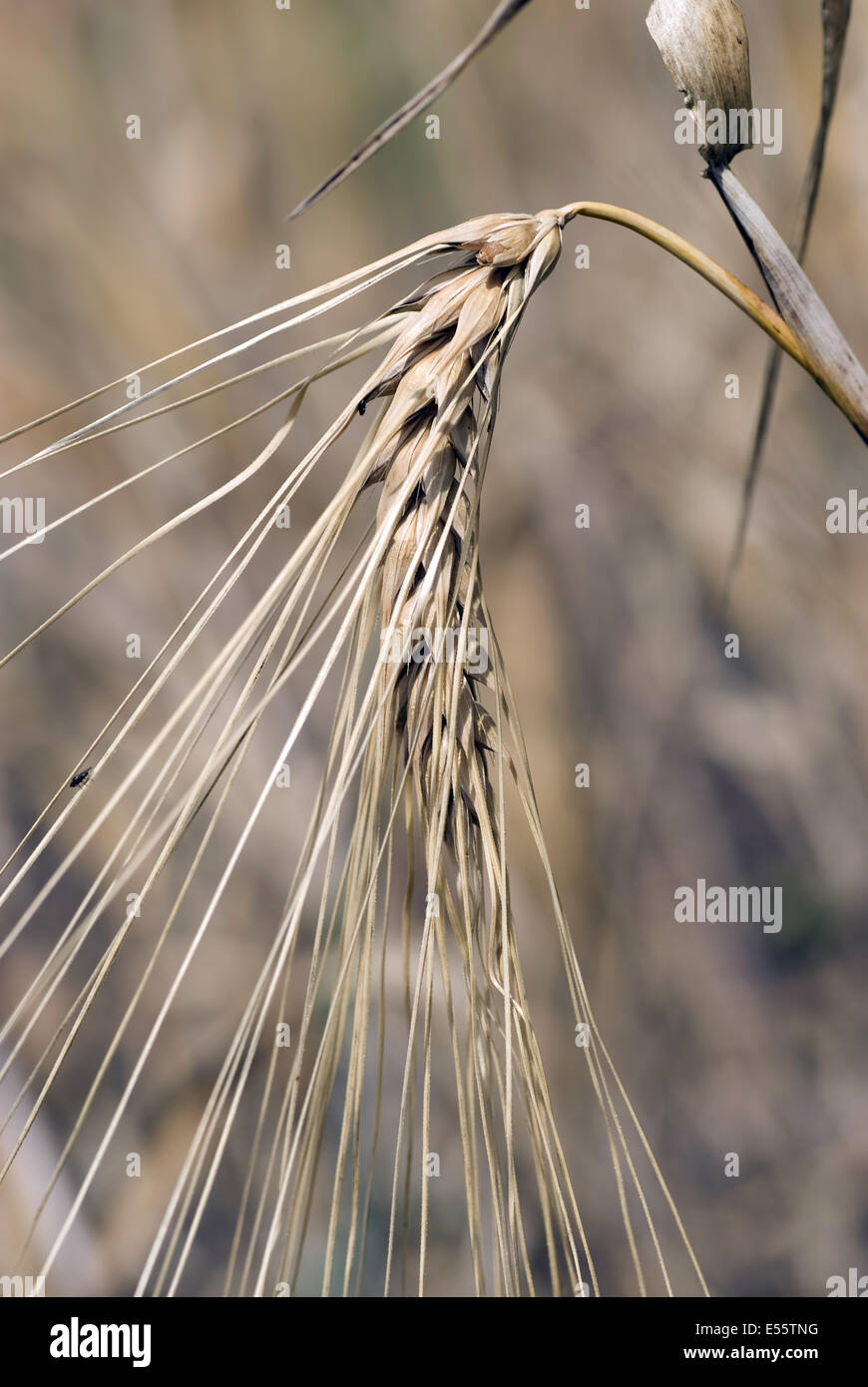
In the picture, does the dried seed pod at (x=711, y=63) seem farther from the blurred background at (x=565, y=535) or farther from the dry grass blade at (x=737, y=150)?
the blurred background at (x=565, y=535)

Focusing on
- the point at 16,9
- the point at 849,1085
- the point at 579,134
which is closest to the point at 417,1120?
the point at 849,1085

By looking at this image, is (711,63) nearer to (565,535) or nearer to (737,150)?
(737,150)

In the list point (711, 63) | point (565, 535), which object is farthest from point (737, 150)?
point (565, 535)

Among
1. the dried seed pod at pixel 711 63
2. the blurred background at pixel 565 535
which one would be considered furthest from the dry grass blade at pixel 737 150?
the blurred background at pixel 565 535

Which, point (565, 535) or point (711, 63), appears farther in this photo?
point (565, 535)

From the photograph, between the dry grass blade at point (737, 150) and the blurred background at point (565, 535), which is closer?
the dry grass blade at point (737, 150)

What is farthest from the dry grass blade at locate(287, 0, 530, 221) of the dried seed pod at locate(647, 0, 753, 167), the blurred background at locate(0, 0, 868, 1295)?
the blurred background at locate(0, 0, 868, 1295)
